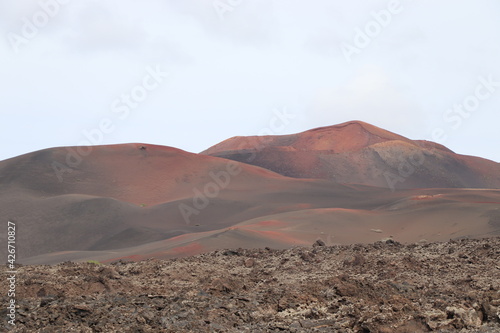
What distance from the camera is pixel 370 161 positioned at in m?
66.6

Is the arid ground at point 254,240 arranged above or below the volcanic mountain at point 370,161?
below

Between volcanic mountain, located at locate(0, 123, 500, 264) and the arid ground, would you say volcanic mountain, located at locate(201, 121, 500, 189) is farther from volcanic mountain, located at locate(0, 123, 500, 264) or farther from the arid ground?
volcanic mountain, located at locate(0, 123, 500, 264)

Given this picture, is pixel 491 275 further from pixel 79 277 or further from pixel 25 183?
pixel 25 183

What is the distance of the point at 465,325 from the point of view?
22.5ft

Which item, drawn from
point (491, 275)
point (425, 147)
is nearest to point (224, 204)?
point (491, 275)

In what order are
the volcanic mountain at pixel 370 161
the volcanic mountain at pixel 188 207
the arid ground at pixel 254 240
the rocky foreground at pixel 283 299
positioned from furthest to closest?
the volcanic mountain at pixel 370 161 → the volcanic mountain at pixel 188 207 → the arid ground at pixel 254 240 → the rocky foreground at pixel 283 299

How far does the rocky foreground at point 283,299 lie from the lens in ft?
24.8

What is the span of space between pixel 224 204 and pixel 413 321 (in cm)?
3406

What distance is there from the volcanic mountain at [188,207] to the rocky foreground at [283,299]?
7249 mm

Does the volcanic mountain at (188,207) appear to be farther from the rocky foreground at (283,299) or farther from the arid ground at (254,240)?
the rocky foreground at (283,299)

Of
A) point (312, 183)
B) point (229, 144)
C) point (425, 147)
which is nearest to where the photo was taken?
point (312, 183)

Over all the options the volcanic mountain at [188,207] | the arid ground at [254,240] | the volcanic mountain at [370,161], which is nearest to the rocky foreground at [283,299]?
the arid ground at [254,240]

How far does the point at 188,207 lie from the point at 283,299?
3063cm

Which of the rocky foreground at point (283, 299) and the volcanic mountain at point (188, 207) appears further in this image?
the volcanic mountain at point (188, 207)
